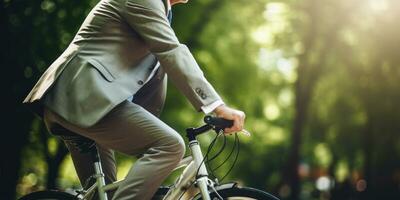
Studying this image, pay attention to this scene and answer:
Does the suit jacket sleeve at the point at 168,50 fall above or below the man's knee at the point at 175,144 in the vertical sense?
above

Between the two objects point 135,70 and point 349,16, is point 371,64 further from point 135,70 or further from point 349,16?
point 135,70

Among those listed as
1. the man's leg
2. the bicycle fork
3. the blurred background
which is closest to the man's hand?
the bicycle fork

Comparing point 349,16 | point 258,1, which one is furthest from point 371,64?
point 258,1

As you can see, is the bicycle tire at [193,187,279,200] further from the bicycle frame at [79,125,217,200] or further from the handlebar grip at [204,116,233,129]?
the handlebar grip at [204,116,233,129]

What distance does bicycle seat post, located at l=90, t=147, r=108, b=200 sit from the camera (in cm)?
406

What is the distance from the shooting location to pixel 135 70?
396cm

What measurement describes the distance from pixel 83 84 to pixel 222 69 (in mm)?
15787

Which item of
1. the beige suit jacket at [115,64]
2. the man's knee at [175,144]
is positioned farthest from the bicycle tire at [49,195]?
the man's knee at [175,144]

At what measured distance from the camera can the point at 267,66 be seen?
1021 inches

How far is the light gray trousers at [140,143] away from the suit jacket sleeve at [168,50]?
23 centimetres

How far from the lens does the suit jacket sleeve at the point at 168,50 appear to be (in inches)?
147

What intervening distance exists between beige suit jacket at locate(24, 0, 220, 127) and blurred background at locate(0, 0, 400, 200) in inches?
394

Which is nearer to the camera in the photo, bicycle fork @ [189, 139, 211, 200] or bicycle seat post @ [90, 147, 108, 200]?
bicycle fork @ [189, 139, 211, 200]

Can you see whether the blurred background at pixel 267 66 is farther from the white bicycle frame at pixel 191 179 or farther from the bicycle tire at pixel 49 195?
the white bicycle frame at pixel 191 179
